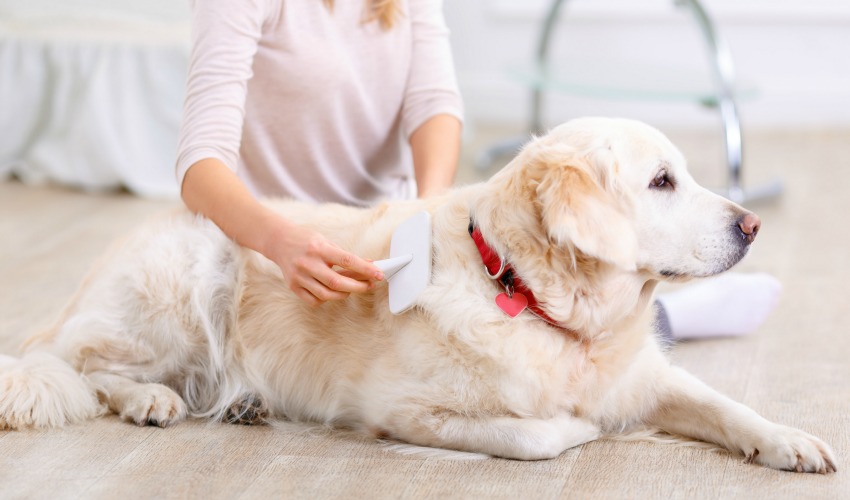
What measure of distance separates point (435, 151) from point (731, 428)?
85 centimetres

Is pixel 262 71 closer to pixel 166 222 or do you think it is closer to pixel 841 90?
pixel 166 222

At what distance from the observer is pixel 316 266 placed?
1.57 meters

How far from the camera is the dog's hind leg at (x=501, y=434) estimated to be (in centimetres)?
156

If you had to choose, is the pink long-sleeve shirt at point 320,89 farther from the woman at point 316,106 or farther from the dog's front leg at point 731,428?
the dog's front leg at point 731,428

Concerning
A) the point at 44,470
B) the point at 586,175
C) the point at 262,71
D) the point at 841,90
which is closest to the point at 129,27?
the point at 262,71

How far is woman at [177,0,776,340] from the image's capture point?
188cm

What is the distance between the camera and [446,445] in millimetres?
1610

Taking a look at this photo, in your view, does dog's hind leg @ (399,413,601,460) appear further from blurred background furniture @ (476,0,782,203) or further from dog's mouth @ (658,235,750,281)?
blurred background furniture @ (476,0,782,203)

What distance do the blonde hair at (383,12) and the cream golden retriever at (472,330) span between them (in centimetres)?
48

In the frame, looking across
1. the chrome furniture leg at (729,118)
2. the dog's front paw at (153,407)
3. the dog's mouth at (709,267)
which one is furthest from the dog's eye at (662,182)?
the chrome furniture leg at (729,118)

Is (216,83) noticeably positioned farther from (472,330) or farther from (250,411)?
(472,330)

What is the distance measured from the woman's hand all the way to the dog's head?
25 cm

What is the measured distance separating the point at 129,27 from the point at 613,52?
228 centimetres

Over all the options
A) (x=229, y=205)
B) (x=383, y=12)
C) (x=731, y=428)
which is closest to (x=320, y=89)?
(x=383, y=12)
